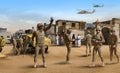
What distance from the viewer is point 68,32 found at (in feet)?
53.5

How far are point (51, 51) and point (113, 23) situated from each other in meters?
26.1

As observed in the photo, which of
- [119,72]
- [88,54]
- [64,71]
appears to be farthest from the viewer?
[88,54]

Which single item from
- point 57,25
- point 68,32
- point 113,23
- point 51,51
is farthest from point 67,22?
point 68,32

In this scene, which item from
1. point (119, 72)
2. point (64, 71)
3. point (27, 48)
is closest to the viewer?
point (119, 72)

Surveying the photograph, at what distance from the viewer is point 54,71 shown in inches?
502

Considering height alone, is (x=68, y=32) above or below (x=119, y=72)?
above

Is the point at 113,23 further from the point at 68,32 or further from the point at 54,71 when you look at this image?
the point at 54,71

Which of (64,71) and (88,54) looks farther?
(88,54)

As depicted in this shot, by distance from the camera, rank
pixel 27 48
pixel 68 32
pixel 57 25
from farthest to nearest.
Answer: pixel 57 25 < pixel 27 48 < pixel 68 32

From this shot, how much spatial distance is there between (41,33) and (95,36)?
2361 millimetres

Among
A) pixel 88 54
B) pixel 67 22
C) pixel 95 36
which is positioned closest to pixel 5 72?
pixel 95 36

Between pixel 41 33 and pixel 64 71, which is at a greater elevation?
pixel 41 33

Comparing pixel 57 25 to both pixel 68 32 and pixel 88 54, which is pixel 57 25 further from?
pixel 68 32

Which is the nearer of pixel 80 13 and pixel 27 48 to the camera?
pixel 27 48
